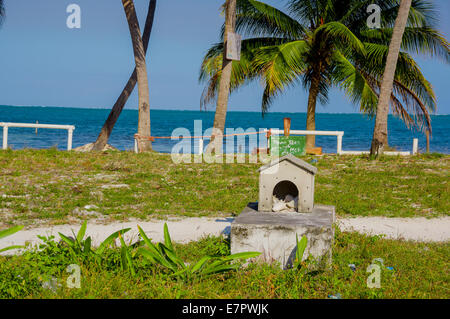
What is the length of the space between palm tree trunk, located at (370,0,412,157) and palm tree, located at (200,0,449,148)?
2.12 meters

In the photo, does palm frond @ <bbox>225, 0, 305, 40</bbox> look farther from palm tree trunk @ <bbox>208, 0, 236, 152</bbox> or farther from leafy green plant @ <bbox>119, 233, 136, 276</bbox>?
leafy green plant @ <bbox>119, 233, 136, 276</bbox>

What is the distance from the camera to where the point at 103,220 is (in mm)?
8875

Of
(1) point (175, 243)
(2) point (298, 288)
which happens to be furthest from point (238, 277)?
(1) point (175, 243)

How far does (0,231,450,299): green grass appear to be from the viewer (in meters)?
4.72

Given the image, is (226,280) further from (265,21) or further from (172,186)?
(265,21)

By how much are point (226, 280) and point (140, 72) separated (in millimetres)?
13579

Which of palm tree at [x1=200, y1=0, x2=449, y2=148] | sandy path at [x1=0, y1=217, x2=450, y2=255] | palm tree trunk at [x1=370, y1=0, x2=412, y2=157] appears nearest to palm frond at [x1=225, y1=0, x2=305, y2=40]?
palm tree at [x1=200, y1=0, x2=449, y2=148]

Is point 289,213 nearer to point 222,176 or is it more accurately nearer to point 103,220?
point 103,220

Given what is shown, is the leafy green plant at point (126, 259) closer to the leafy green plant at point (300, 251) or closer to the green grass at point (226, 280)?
the green grass at point (226, 280)

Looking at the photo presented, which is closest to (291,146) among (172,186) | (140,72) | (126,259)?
(126,259)

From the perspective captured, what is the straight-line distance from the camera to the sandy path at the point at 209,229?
7.59 m

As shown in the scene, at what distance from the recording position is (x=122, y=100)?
60.4 feet
